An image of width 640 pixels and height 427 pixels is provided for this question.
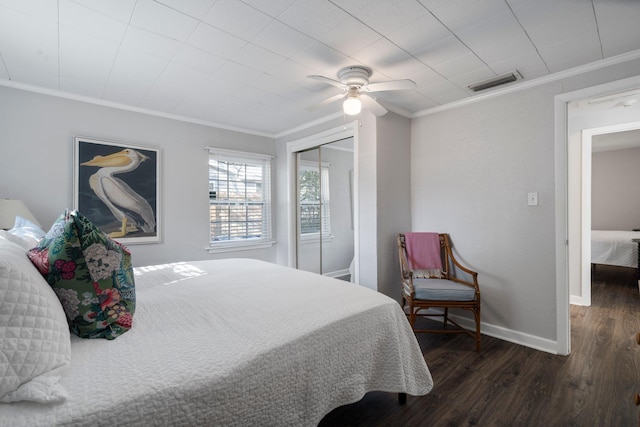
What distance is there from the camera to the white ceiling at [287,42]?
1658 millimetres

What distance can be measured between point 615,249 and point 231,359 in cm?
621

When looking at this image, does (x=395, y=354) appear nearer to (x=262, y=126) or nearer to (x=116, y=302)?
(x=116, y=302)

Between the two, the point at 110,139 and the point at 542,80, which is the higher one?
the point at 542,80

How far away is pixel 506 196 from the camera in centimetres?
274

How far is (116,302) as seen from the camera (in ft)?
3.90

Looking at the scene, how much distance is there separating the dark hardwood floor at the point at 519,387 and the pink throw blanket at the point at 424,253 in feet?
2.15

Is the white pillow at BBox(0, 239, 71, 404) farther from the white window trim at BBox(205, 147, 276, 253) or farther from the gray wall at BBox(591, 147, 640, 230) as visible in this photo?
the gray wall at BBox(591, 147, 640, 230)

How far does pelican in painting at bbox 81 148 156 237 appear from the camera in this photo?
119 inches

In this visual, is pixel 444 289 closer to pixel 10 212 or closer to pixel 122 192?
pixel 122 192

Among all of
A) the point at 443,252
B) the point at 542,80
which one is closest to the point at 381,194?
the point at 443,252

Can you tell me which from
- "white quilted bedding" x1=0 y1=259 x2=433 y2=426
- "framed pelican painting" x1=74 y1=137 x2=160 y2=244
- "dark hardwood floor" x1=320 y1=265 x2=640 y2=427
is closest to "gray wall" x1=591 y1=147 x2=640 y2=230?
"dark hardwood floor" x1=320 y1=265 x2=640 y2=427

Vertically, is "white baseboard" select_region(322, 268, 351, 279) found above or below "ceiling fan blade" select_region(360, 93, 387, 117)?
below

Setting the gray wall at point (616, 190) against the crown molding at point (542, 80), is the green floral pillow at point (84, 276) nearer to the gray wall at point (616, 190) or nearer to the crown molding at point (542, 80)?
the crown molding at point (542, 80)

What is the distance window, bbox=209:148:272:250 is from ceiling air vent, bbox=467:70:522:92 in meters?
2.77
